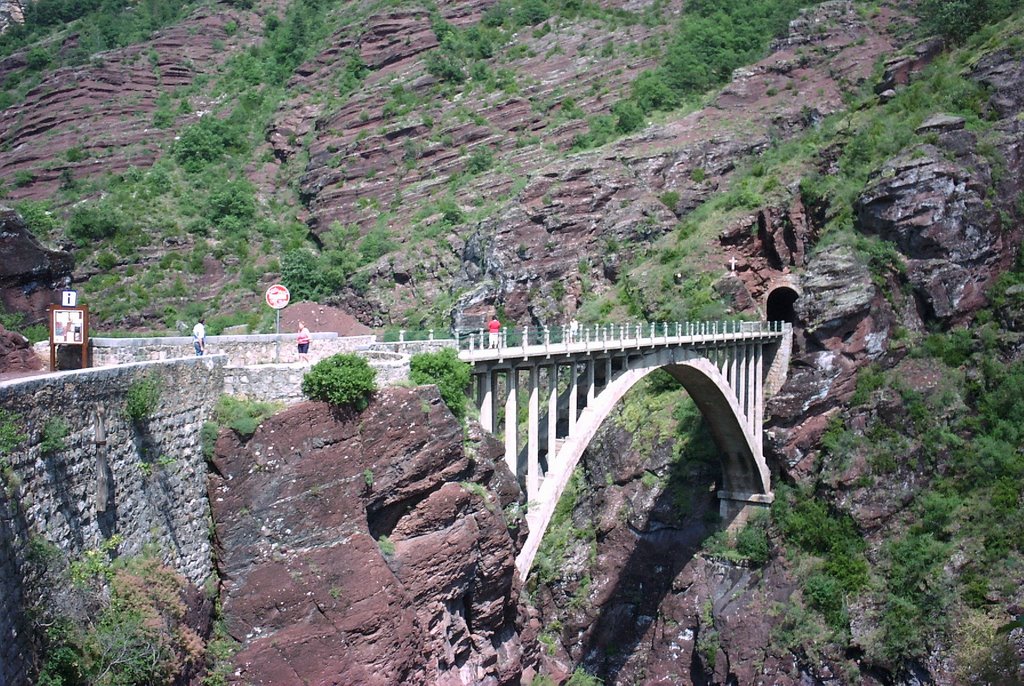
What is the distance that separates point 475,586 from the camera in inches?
787

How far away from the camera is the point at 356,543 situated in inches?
666

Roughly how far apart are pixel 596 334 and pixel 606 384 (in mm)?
1970

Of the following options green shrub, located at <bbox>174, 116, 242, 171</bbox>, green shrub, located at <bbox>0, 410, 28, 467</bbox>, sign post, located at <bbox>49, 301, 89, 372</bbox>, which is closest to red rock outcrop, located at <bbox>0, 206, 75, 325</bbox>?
sign post, located at <bbox>49, 301, 89, 372</bbox>

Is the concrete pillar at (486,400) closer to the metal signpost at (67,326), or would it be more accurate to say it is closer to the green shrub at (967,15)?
the metal signpost at (67,326)

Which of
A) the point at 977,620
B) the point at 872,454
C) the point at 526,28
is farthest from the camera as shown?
the point at 526,28

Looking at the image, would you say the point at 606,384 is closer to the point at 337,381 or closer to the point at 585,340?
the point at 585,340

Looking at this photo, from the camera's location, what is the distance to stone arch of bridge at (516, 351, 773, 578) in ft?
86.0

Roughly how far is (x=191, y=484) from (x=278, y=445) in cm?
159

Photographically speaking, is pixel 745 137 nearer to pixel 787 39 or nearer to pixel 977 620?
pixel 787 39

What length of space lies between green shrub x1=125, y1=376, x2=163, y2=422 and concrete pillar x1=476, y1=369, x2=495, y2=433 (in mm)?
8755

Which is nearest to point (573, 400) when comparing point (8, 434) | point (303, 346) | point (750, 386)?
point (303, 346)

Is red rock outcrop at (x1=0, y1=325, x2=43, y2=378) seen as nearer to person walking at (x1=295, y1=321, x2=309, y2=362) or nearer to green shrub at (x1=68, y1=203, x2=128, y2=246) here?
person walking at (x1=295, y1=321, x2=309, y2=362)

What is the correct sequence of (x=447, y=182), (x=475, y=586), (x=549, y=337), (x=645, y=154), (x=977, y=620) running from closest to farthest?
(x=475, y=586) → (x=549, y=337) → (x=977, y=620) → (x=645, y=154) → (x=447, y=182)

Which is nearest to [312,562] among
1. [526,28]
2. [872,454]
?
[872,454]
